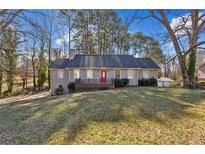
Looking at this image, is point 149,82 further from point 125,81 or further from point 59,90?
point 59,90

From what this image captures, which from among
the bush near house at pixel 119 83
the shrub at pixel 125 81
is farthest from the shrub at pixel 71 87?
the shrub at pixel 125 81

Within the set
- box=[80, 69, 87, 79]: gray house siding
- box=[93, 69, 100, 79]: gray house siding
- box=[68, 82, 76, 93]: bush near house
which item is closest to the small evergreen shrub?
box=[93, 69, 100, 79]: gray house siding

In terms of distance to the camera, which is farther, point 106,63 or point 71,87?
point 106,63

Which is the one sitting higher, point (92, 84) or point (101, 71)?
point (101, 71)

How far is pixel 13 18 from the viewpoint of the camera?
10.8ft

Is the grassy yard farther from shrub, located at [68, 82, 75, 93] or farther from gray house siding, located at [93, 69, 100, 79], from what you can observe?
gray house siding, located at [93, 69, 100, 79]

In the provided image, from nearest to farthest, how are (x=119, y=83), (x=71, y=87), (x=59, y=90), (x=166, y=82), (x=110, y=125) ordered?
(x=110, y=125), (x=166, y=82), (x=59, y=90), (x=71, y=87), (x=119, y=83)

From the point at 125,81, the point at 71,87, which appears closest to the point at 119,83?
the point at 125,81

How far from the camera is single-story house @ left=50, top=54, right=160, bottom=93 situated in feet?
25.8

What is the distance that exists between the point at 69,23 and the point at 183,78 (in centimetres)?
411

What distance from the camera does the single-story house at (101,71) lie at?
787 cm

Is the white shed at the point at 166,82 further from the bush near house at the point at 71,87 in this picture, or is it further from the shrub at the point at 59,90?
the shrub at the point at 59,90

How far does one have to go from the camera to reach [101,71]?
851cm
